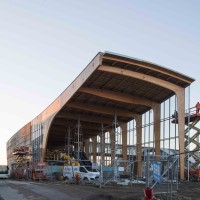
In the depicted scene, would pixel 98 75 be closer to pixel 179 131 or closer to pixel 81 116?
pixel 179 131

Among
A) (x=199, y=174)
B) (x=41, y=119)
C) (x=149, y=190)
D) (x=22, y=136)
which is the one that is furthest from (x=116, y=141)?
(x=149, y=190)

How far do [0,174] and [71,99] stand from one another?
18540 millimetres

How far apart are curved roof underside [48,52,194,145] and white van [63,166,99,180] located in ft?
27.2

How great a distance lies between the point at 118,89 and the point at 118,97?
124 cm

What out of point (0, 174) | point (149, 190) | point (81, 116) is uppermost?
point (81, 116)

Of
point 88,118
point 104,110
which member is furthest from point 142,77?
point 88,118

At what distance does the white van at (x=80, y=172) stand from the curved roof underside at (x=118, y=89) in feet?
27.2

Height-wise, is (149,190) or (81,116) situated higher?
(81,116)

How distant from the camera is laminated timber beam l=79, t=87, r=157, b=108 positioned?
143 ft

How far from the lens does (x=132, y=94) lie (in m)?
46.7

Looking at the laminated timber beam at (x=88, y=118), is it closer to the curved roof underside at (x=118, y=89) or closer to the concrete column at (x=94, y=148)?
the curved roof underside at (x=118, y=89)

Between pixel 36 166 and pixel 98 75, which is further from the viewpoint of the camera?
pixel 36 166

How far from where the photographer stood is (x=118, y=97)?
150ft

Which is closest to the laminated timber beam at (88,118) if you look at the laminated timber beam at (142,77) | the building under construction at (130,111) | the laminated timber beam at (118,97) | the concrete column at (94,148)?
the building under construction at (130,111)
